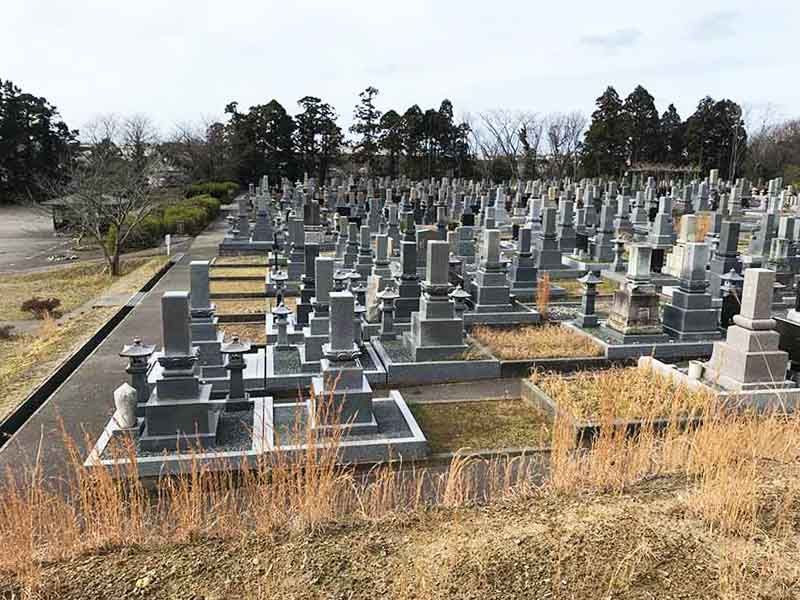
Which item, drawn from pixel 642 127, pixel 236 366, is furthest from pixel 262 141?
pixel 236 366

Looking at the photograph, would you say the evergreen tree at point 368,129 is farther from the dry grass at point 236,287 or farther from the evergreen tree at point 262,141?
the dry grass at point 236,287

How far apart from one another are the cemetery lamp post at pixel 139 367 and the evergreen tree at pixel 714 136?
67.1 metres

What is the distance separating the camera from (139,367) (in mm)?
7605

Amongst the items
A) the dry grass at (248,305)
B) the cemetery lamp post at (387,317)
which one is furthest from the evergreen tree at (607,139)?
the cemetery lamp post at (387,317)

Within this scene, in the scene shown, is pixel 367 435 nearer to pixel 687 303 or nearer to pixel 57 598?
pixel 57 598

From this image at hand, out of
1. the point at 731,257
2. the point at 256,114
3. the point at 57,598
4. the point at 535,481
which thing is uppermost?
the point at 256,114

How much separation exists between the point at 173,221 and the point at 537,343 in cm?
2516

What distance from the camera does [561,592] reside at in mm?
3773

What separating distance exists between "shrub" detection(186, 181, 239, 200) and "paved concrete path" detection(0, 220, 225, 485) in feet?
114

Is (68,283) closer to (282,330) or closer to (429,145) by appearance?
(282,330)

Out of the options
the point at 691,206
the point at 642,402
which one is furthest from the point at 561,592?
the point at 691,206

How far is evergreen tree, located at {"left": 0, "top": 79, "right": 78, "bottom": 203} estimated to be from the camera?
180ft

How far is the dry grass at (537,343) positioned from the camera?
10.7 meters

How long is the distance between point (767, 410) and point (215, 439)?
703 cm
